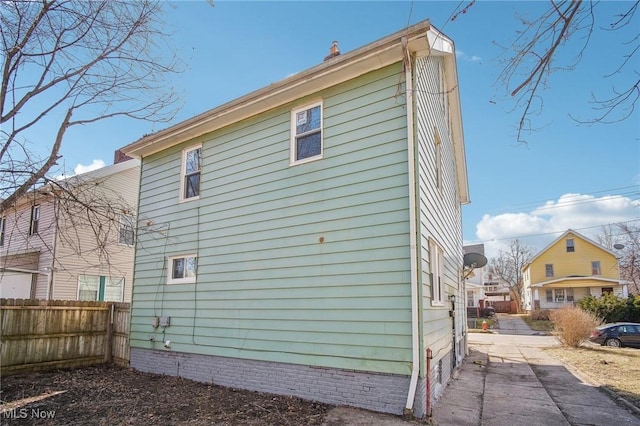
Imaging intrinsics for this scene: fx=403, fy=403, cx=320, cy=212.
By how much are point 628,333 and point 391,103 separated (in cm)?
1832

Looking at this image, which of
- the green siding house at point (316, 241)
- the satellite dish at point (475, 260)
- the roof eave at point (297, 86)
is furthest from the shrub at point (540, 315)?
the roof eave at point (297, 86)

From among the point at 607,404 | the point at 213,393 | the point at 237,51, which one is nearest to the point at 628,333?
the point at 607,404

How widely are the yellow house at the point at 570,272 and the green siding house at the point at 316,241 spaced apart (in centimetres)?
3064

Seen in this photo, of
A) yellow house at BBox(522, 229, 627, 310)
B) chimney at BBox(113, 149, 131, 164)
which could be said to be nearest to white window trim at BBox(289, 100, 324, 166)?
chimney at BBox(113, 149, 131, 164)

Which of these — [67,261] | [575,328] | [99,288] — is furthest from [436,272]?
[99,288]

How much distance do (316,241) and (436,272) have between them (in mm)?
2326

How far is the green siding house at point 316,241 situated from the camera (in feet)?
19.8

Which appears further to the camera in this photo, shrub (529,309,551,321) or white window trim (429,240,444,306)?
shrub (529,309,551,321)

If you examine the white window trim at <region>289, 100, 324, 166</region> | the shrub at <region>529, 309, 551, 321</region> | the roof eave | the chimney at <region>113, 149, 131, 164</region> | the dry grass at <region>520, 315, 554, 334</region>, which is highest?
the chimney at <region>113, 149, 131, 164</region>

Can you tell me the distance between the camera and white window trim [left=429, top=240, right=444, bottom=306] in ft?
22.8

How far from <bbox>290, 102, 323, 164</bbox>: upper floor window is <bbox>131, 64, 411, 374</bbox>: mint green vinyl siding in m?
0.14

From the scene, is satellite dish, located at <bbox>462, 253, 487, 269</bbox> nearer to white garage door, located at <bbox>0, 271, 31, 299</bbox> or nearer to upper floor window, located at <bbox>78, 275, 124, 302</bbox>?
upper floor window, located at <bbox>78, 275, 124, 302</bbox>

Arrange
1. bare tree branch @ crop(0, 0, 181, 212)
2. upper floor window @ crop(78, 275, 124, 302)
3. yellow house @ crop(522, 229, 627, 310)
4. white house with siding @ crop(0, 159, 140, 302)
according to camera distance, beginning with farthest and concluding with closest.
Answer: yellow house @ crop(522, 229, 627, 310) → upper floor window @ crop(78, 275, 124, 302) → white house with siding @ crop(0, 159, 140, 302) → bare tree branch @ crop(0, 0, 181, 212)

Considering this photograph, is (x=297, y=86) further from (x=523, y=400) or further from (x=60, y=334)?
(x=60, y=334)
